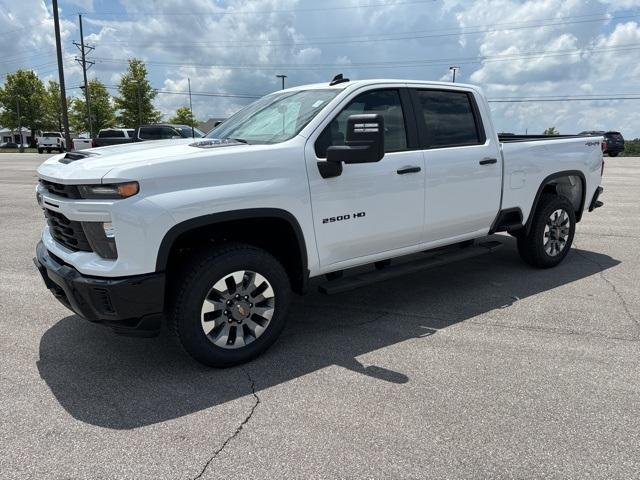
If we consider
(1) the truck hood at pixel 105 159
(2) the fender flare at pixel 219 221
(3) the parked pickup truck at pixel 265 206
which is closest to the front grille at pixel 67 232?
(3) the parked pickup truck at pixel 265 206

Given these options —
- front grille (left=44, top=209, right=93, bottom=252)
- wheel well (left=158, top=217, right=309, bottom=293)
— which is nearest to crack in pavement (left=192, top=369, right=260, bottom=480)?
wheel well (left=158, top=217, right=309, bottom=293)

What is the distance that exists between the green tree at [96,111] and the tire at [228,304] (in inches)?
2219

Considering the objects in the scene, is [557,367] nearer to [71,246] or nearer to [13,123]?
[71,246]

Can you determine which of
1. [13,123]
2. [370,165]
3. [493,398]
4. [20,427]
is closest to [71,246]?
[20,427]

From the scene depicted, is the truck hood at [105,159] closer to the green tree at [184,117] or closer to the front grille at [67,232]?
the front grille at [67,232]

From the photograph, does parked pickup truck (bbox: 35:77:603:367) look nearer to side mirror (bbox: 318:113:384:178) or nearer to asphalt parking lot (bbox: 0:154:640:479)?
side mirror (bbox: 318:113:384:178)

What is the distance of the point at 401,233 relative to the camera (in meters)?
4.33

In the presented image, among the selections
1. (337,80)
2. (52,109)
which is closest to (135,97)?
(52,109)

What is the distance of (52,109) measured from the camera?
213 ft

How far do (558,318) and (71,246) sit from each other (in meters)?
3.92

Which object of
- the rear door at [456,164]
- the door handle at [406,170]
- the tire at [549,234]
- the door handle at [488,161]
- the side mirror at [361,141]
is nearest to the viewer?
the side mirror at [361,141]

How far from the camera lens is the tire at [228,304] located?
3338 millimetres

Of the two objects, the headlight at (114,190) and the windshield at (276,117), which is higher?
the windshield at (276,117)

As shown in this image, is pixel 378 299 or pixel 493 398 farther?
pixel 378 299
